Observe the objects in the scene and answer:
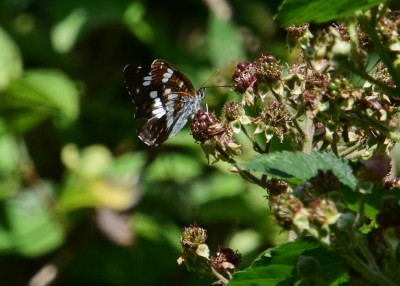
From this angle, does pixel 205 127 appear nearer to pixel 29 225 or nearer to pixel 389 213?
pixel 389 213

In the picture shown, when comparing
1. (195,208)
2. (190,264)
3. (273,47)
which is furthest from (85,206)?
(190,264)

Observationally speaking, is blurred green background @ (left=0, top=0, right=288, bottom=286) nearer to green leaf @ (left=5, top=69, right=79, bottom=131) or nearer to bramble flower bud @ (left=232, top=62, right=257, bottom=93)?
green leaf @ (left=5, top=69, right=79, bottom=131)

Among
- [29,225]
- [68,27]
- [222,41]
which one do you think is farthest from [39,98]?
[222,41]

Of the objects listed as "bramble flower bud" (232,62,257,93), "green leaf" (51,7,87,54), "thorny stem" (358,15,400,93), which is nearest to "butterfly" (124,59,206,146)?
"bramble flower bud" (232,62,257,93)

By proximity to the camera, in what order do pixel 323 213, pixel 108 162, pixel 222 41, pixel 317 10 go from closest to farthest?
1. pixel 323 213
2. pixel 317 10
3. pixel 222 41
4. pixel 108 162

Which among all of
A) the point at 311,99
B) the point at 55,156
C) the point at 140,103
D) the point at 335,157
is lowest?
the point at 335,157

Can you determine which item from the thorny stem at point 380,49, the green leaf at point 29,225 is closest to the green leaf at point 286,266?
the thorny stem at point 380,49

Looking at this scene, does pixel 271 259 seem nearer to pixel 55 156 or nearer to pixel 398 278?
pixel 398 278
